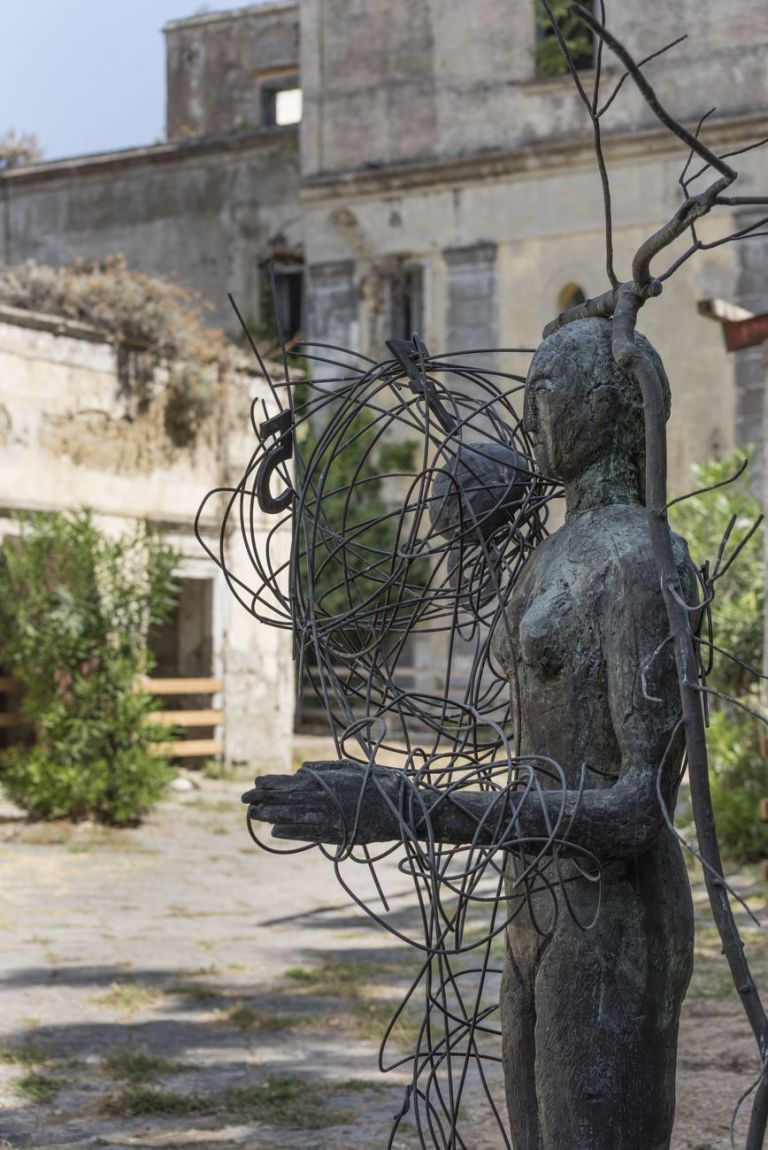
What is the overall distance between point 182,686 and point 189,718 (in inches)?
15.3

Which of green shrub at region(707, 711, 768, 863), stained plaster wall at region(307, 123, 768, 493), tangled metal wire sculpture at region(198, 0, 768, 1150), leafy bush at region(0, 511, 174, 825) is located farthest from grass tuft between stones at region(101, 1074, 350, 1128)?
stained plaster wall at region(307, 123, 768, 493)

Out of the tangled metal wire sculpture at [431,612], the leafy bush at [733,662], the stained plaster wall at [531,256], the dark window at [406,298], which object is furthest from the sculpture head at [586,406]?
the dark window at [406,298]

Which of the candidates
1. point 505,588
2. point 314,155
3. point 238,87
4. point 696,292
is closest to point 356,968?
point 505,588

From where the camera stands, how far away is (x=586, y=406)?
3.13 metres

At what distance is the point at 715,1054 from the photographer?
6422 mm

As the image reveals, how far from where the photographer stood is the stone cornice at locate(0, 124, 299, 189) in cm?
2389

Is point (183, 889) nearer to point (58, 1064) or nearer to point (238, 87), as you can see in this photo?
point (58, 1064)

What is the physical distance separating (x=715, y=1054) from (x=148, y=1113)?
92.3 inches

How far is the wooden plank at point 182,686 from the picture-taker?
48.0 feet

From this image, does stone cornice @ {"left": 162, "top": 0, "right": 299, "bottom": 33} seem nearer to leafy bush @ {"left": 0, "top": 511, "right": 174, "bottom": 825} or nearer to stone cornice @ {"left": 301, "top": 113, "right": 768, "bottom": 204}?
stone cornice @ {"left": 301, "top": 113, "right": 768, "bottom": 204}

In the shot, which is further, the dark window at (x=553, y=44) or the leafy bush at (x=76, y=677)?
the dark window at (x=553, y=44)

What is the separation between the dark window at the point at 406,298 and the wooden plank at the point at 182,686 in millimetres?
7493

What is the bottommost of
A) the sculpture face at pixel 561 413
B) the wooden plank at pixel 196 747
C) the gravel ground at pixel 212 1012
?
the gravel ground at pixel 212 1012

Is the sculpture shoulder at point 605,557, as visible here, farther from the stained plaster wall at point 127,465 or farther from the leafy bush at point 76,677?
the stained plaster wall at point 127,465
